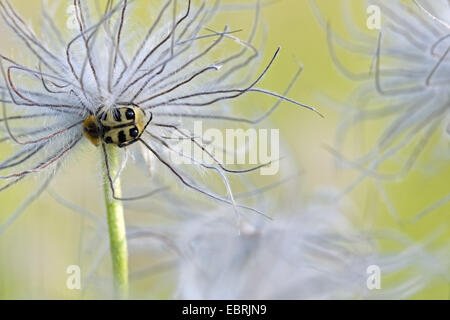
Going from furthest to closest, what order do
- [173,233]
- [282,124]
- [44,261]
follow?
[282,124]
[44,261]
[173,233]

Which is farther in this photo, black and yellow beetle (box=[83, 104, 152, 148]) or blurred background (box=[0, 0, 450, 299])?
blurred background (box=[0, 0, 450, 299])

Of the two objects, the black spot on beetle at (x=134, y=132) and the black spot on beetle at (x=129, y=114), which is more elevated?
the black spot on beetle at (x=129, y=114)

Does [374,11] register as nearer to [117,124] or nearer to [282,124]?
[117,124]

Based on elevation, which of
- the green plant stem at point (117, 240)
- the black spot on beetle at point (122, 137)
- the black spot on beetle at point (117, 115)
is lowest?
the green plant stem at point (117, 240)

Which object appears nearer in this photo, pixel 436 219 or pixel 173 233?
pixel 173 233

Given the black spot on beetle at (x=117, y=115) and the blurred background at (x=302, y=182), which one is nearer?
the black spot on beetle at (x=117, y=115)

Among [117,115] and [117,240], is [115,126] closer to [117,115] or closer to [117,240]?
[117,115]
